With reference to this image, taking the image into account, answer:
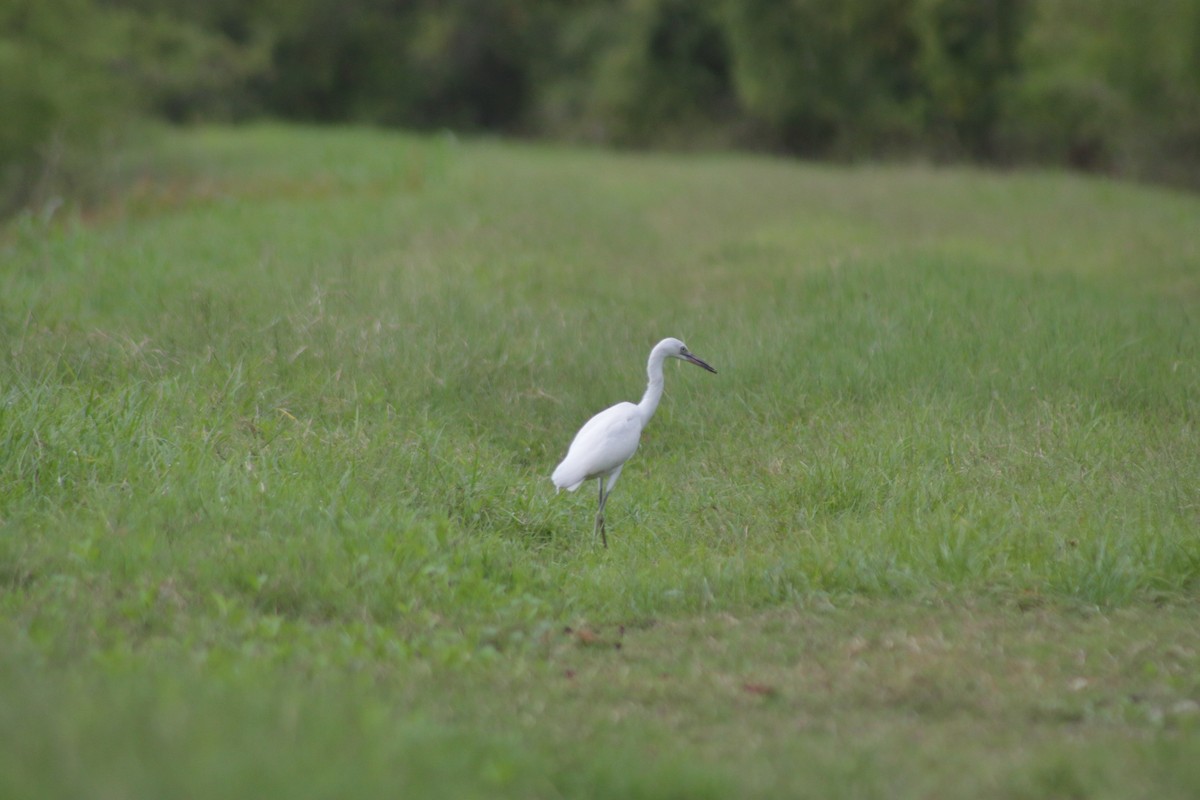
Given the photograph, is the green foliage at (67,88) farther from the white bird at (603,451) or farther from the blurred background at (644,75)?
the white bird at (603,451)

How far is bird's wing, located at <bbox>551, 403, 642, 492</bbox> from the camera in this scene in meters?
6.06

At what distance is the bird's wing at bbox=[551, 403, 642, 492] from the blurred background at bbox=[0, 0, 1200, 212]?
421 inches

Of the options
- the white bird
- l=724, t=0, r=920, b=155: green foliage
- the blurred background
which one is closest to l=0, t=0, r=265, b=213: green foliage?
the blurred background

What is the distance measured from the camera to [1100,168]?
26.6m

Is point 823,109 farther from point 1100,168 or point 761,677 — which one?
point 761,677

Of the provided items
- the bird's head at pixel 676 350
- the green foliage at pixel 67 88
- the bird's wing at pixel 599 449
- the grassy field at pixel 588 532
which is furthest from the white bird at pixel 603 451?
the green foliage at pixel 67 88

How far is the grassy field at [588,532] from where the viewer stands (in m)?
3.46

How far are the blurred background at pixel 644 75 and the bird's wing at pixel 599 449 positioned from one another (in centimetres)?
1070

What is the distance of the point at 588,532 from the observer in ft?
20.3

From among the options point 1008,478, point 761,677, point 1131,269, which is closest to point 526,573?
point 761,677

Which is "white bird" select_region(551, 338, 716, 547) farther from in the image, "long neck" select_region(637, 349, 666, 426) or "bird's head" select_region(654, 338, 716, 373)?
"bird's head" select_region(654, 338, 716, 373)

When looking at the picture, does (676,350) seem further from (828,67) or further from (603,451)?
(828,67)

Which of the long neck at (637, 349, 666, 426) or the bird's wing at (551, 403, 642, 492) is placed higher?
the long neck at (637, 349, 666, 426)

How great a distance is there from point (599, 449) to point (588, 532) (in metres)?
0.44
